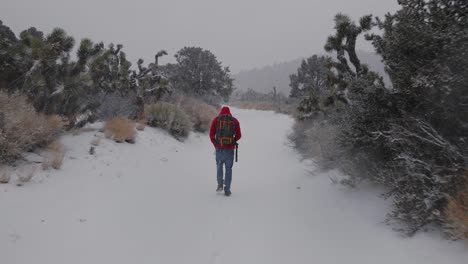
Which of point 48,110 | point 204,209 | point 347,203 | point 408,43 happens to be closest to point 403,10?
point 408,43

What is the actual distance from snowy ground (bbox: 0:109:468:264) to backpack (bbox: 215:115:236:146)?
111 cm

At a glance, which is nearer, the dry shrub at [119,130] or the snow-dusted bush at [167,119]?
the dry shrub at [119,130]

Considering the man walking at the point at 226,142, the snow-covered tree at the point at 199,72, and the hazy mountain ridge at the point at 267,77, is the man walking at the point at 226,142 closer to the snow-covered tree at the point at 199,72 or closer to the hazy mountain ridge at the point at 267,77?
the snow-covered tree at the point at 199,72

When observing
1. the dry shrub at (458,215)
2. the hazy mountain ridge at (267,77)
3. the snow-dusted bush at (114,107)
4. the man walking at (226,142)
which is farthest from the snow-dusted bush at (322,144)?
the hazy mountain ridge at (267,77)

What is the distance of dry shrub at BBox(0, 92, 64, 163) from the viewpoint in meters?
5.15

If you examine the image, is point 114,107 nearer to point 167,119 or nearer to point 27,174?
point 167,119

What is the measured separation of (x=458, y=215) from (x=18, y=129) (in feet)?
20.2

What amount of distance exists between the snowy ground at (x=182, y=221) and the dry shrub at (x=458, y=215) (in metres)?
0.15

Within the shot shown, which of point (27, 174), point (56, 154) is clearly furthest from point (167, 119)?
point (27, 174)

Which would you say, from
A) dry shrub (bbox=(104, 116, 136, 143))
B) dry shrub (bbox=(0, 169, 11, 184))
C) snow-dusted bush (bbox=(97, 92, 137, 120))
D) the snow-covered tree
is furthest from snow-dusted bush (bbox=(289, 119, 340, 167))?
the snow-covered tree

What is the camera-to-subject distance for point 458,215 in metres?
3.20

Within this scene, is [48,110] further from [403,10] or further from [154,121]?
[403,10]

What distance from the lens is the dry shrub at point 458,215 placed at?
3139 mm

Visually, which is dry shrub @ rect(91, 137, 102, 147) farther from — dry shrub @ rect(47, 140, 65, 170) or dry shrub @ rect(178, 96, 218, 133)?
dry shrub @ rect(178, 96, 218, 133)
